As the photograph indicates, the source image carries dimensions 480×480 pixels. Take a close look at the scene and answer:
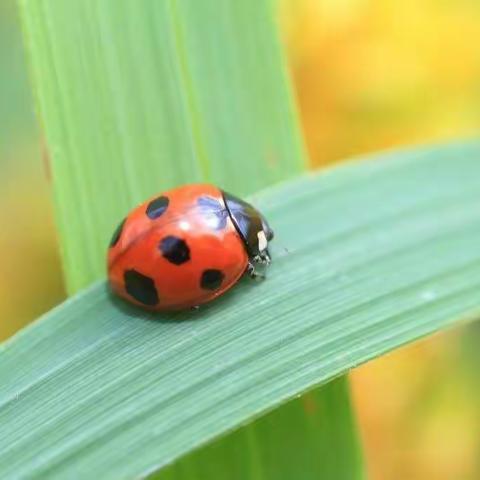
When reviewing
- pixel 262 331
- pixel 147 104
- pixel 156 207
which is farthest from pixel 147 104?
pixel 262 331

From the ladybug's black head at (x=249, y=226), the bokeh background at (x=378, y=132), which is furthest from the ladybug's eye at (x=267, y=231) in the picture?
the bokeh background at (x=378, y=132)

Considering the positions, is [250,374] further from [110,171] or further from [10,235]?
[10,235]

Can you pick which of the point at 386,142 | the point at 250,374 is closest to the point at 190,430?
the point at 250,374

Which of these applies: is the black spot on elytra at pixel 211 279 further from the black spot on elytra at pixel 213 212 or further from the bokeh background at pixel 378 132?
the bokeh background at pixel 378 132

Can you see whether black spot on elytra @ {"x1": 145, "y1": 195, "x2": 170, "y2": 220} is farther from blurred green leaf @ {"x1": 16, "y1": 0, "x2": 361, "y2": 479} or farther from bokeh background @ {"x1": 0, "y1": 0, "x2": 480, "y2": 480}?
bokeh background @ {"x1": 0, "y1": 0, "x2": 480, "y2": 480}

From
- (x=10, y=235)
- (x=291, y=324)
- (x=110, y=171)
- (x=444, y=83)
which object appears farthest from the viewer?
(x=444, y=83)

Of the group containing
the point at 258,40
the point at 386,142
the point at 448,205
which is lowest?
the point at 386,142

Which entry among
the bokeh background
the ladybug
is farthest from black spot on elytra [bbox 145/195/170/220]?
the bokeh background
